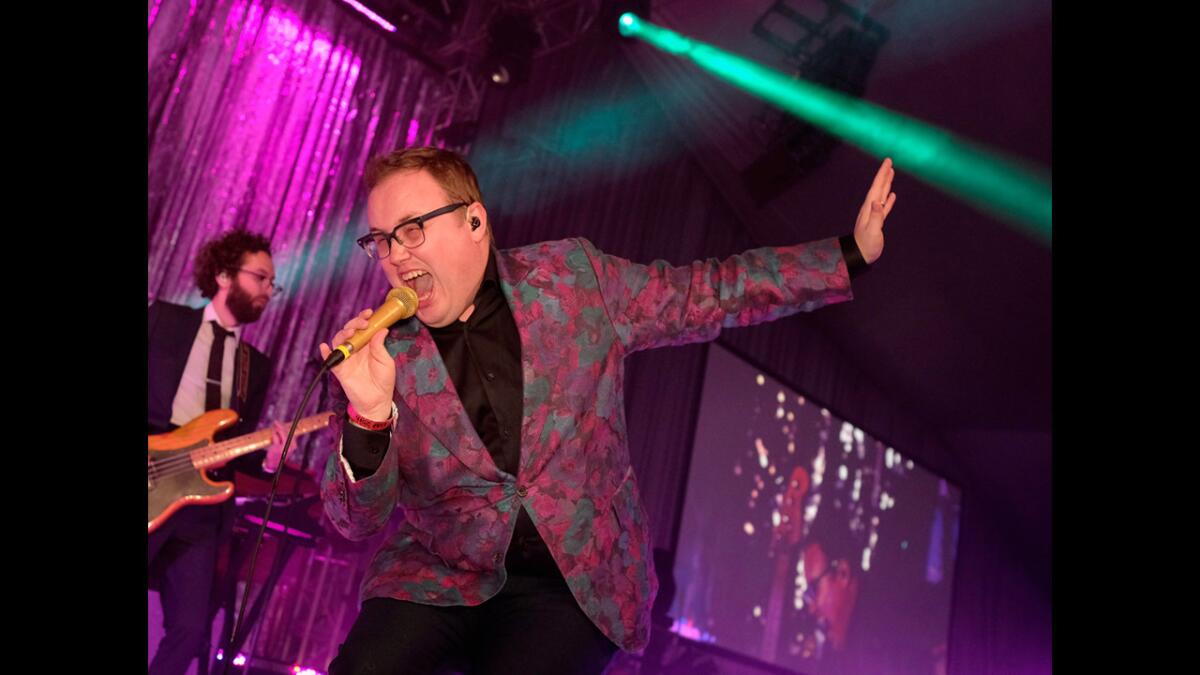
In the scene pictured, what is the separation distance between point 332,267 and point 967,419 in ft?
24.7

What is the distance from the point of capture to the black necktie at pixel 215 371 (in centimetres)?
414

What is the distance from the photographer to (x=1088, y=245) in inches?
50.2

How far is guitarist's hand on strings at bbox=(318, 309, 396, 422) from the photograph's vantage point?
1.60m

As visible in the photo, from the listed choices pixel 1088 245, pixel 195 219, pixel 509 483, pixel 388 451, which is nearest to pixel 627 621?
pixel 509 483

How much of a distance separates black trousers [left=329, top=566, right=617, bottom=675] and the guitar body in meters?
2.20

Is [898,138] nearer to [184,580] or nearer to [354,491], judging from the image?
[184,580]

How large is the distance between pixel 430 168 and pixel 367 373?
546 mm

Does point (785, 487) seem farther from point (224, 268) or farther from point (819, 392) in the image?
point (224, 268)

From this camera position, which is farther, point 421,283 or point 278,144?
point 278,144

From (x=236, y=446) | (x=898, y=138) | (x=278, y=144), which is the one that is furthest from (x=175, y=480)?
(x=898, y=138)

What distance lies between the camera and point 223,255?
13.9ft

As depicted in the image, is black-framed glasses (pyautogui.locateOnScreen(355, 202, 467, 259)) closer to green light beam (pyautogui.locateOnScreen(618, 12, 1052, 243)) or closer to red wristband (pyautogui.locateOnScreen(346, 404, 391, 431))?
red wristband (pyautogui.locateOnScreen(346, 404, 391, 431))

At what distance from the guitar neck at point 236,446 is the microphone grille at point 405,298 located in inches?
84.9

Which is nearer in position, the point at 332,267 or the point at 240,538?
the point at 240,538
